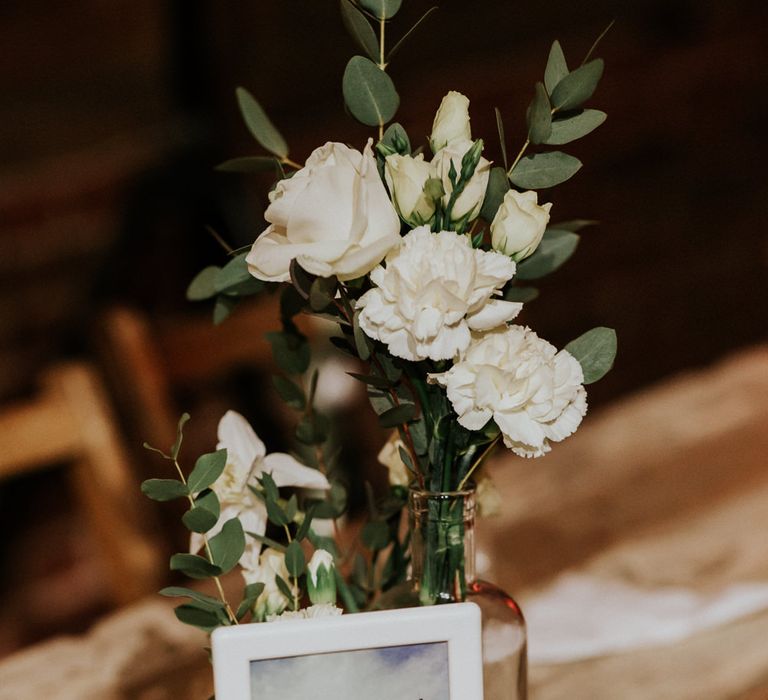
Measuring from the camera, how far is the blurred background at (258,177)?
288 cm

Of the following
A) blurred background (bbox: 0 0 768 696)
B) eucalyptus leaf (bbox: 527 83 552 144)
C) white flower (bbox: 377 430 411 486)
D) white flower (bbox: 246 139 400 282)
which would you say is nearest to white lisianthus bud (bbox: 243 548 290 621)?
white flower (bbox: 377 430 411 486)

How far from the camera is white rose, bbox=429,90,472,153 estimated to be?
0.66 metres

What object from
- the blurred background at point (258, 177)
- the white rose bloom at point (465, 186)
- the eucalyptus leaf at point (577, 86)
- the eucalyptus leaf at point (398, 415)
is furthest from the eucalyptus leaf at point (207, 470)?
the blurred background at point (258, 177)

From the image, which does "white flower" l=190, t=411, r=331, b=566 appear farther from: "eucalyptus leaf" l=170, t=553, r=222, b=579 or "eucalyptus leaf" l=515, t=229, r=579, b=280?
"eucalyptus leaf" l=515, t=229, r=579, b=280

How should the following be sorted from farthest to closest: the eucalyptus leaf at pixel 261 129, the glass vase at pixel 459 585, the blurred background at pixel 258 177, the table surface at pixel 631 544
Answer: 1. the blurred background at pixel 258 177
2. the table surface at pixel 631 544
3. the eucalyptus leaf at pixel 261 129
4. the glass vase at pixel 459 585

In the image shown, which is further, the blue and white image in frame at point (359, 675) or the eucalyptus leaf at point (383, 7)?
the eucalyptus leaf at point (383, 7)

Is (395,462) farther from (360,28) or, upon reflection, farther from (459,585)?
(360,28)

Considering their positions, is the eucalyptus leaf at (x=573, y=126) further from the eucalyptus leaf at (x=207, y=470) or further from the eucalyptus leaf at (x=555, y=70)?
the eucalyptus leaf at (x=207, y=470)

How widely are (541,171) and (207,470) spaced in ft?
0.96

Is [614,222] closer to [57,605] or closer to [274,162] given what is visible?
[57,605]

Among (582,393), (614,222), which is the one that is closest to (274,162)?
(582,393)

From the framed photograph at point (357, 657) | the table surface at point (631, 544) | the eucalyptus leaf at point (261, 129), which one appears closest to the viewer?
the framed photograph at point (357, 657)

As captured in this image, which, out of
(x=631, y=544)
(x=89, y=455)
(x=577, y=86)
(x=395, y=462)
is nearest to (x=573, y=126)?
(x=577, y=86)

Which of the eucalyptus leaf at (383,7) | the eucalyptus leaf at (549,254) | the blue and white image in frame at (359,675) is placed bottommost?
the blue and white image in frame at (359,675)
